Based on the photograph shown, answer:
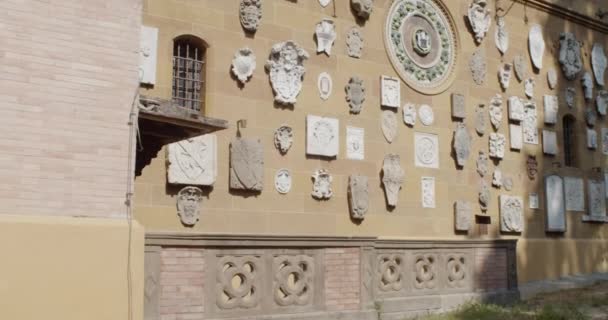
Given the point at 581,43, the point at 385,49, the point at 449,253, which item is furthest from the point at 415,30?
the point at 581,43

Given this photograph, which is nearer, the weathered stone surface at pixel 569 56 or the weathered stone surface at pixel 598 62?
the weathered stone surface at pixel 569 56

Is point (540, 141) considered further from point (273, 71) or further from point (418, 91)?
point (273, 71)

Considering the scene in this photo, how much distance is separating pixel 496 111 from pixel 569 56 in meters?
3.90

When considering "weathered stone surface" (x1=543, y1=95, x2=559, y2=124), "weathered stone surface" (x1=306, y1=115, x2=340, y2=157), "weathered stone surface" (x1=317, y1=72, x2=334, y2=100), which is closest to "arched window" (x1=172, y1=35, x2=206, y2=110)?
"weathered stone surface" (x1=306, y1=115, x2=340, y2=157)

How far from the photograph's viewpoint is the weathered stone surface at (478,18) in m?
16.8

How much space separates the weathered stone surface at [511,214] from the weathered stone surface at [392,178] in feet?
11.2

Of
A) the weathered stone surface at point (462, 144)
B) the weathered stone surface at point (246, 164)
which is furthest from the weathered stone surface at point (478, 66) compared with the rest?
the weathered stone surface at point (246, 164)

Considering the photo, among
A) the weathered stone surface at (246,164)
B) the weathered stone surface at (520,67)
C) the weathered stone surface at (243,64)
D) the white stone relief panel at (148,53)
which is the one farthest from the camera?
the weathered stone surface at (520,67)

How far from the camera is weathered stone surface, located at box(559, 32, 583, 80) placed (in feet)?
62.8

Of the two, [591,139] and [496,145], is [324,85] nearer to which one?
[496,145]

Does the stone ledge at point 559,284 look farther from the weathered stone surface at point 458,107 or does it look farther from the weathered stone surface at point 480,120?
the weathered stone surface at point 458,107

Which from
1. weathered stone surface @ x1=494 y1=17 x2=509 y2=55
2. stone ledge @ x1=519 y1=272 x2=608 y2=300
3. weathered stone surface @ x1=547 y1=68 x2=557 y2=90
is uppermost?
weathered stone surface @ x1=494 y1=17 x2=509 y2=55

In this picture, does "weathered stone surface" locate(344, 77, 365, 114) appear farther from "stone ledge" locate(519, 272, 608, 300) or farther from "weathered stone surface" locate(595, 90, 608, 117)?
"weathered stone surface" locate(595, 90, 608, 117)

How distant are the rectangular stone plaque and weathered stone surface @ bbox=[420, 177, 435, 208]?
425 centimetres
